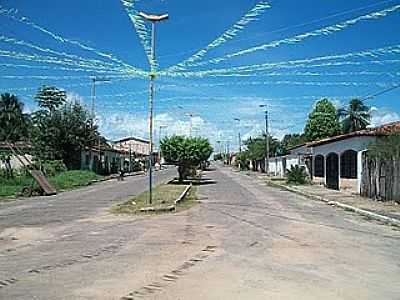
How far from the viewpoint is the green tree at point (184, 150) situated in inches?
1619

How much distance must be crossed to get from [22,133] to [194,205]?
57304mm

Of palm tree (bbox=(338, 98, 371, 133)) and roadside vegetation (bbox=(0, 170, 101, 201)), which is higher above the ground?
palm tree (bbox=(338, 98, 371, 133))

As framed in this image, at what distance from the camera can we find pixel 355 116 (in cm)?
6569

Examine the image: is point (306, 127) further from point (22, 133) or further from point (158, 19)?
point (158, 19)

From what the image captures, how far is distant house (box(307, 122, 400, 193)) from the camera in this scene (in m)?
30.7

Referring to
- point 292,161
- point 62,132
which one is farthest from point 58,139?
point 292,161

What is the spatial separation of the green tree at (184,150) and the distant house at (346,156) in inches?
341

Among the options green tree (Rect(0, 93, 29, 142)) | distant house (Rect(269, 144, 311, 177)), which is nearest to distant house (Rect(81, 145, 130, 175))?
green tree (Rect(0, 93, 29, 142))

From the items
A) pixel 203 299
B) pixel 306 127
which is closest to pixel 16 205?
pixel 203 299

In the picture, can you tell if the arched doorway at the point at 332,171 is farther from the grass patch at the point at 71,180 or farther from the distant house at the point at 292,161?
the grass patch at the point at 71,180

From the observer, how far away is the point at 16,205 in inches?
938

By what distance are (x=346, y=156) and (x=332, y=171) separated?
3425 millimetres

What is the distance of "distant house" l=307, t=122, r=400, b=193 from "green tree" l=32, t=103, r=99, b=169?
22737 millimetres

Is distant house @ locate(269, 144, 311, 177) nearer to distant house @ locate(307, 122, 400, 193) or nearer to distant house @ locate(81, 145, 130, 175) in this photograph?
distant house @ locate(307, 122, 400, 193)
